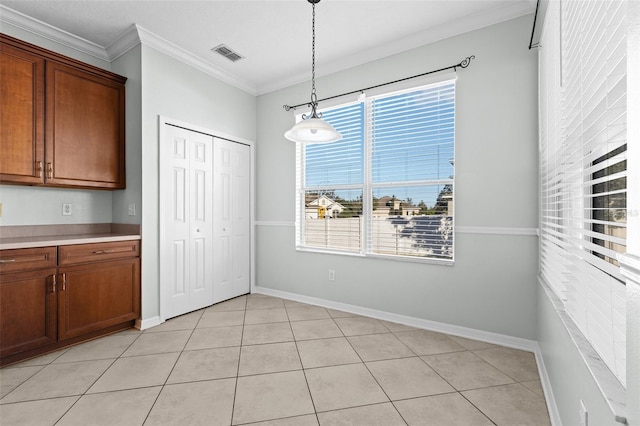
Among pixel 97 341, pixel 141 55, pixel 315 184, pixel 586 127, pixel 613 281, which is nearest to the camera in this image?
pixel 613 281

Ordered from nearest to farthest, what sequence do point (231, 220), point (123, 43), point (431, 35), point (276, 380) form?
point (276, 380), point (431, 35), point (123, 43), point (231, 220)

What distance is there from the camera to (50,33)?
2.84 meters

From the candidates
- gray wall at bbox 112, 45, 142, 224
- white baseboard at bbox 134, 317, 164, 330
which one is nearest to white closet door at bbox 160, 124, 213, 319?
white baseboard at bbox 134, 317, 164, 330

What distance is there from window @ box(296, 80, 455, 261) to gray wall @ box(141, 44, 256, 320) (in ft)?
4.40

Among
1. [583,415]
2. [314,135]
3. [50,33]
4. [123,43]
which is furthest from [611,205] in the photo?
[50,33]

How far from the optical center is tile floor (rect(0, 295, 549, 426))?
170cm

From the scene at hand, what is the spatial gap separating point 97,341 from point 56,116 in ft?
6.74

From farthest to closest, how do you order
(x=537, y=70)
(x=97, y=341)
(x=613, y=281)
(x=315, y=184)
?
(x=315, y=184) < (x=97, y=341) < (x=537, y=70) < (x=613, y=281)

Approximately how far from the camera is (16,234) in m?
2.69

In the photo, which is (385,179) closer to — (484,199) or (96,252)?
(484,199)

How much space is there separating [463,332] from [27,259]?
3686mm

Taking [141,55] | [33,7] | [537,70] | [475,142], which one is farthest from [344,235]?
[33,7]

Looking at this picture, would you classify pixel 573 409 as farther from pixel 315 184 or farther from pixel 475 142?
pixel 315 184

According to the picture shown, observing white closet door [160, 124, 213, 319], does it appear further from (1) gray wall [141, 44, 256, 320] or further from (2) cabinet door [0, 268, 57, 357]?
(2) cabinet door [0, 268, 57, 357]
